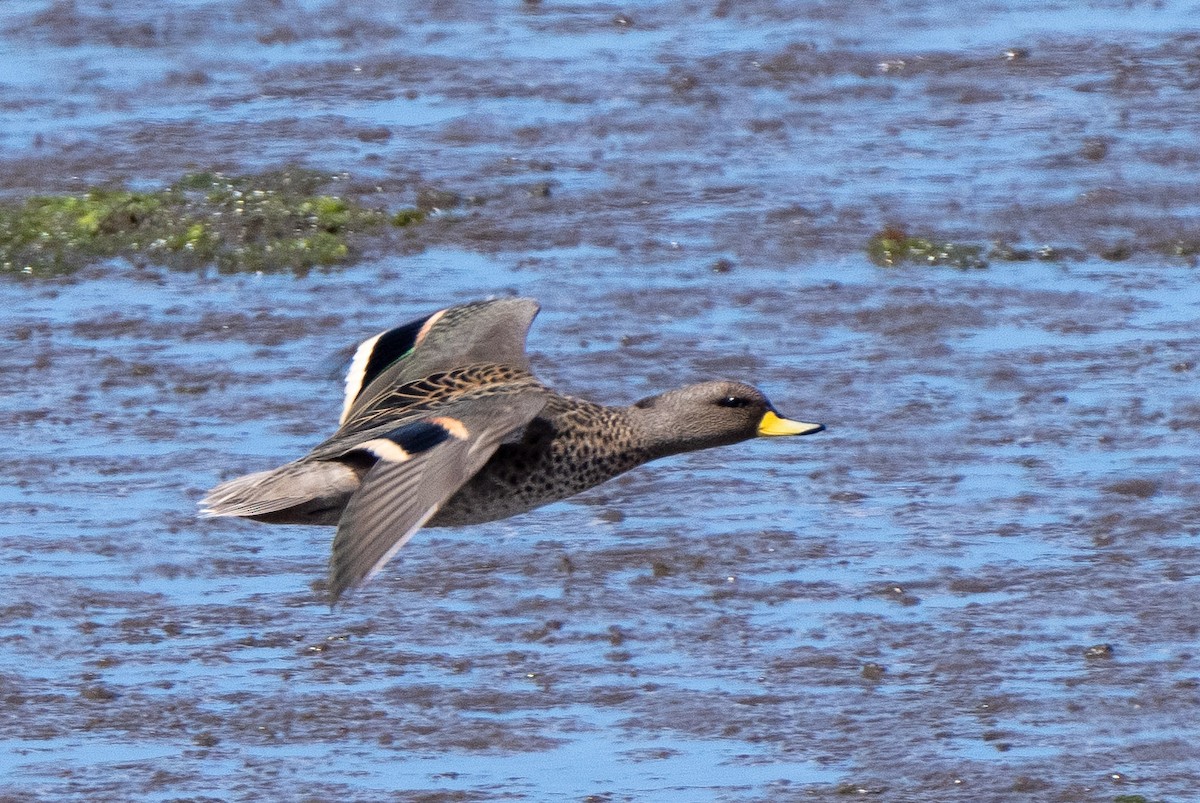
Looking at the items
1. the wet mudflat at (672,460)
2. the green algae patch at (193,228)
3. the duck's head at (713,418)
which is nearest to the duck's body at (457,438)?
the duck's head at (713,418)

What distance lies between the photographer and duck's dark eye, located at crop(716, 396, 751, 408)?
242 inches

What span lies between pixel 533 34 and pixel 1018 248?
436cm

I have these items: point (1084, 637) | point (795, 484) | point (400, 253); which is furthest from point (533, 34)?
point (1084, 637)

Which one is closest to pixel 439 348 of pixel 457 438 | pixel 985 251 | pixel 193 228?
pixel 457 438

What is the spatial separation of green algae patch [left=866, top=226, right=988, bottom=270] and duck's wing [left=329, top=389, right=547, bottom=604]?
4.43 m

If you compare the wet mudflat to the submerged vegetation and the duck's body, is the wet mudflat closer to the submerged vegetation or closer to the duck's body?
the submerged vegetation

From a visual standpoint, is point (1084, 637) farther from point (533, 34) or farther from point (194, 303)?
point (533, 34)

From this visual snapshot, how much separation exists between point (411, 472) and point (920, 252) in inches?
201

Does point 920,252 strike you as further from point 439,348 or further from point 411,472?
point 411,472

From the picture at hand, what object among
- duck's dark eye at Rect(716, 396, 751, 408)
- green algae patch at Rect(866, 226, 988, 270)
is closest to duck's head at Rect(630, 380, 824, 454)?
duck's dark eye at Rect(716, 396, 751, 408)

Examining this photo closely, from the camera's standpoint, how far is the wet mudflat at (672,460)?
6.47 m

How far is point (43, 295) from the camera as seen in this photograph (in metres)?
9.88

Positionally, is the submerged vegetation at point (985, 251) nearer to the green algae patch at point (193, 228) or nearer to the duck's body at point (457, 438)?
the green algae patch at point (193, 228)

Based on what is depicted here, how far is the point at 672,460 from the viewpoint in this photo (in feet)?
26.7
